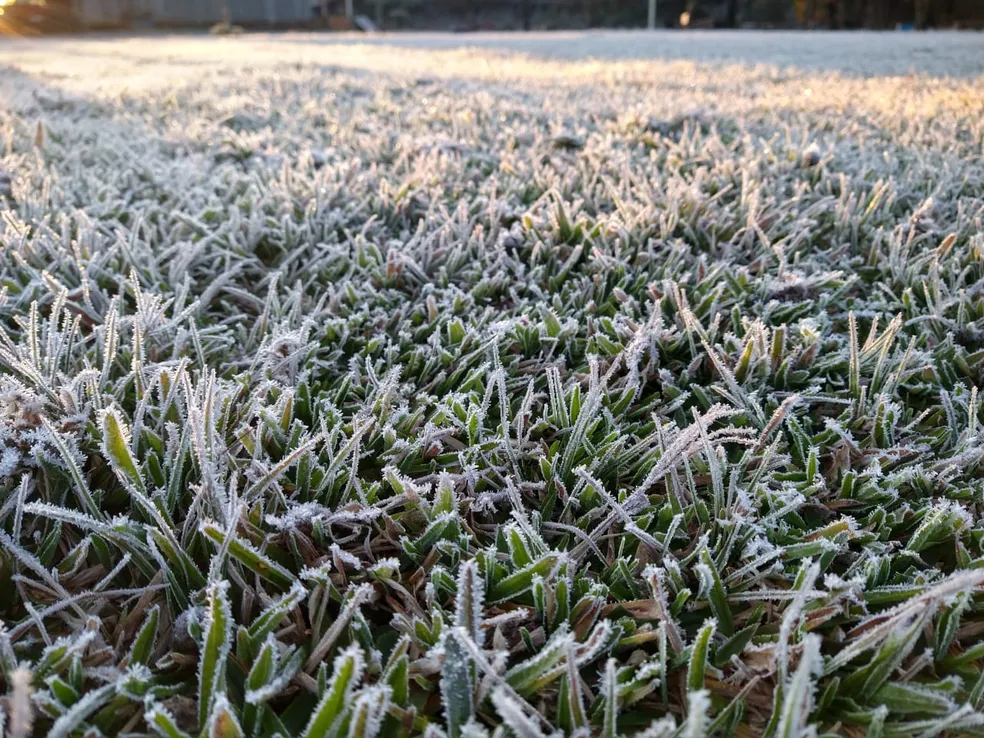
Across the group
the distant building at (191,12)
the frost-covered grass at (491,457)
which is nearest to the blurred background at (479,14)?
the distant building at (191,12)

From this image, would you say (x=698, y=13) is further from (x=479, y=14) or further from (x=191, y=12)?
(x=191, y=12)

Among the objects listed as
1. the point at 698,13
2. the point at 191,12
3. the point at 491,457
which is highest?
the point at 698,13

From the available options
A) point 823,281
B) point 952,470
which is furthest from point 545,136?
point 952,470

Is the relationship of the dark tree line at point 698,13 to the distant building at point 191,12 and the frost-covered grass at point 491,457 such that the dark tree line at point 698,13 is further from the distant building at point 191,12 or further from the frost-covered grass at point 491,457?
the frost-covered grass at point 491,457

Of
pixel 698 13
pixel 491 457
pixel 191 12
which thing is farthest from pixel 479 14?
pixel 491 457

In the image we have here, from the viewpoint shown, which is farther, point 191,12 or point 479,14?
point 479,14

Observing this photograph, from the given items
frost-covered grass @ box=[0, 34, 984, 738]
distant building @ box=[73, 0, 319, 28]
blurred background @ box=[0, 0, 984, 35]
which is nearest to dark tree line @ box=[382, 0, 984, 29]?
blurred background @ box=[0, 0, 984, 35]

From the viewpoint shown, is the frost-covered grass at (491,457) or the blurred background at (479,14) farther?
the blurred background at (479,14)
